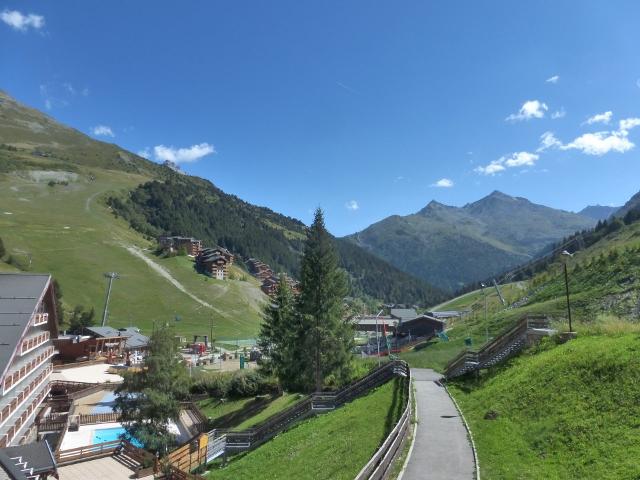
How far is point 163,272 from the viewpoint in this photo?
141 meters

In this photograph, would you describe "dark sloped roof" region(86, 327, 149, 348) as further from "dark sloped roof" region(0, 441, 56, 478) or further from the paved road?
the paved road

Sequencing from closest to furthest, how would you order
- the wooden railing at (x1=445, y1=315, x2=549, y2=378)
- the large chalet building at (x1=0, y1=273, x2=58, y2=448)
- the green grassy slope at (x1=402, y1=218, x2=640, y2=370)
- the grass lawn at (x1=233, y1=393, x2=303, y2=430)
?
1. the large chalet building at (x1=0, y1=273, x2=58, y2=448)
2. the wooden railing at (x1=445, y1=315, x2=549, y2=378)
3. the green grassy slope at (x1=402, y1=218, x2=640, y2=370)
4. the grass lawn at (x1=233, y1=393, x2=303, y2=430)

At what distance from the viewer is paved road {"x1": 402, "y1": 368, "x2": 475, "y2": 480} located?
15070mm

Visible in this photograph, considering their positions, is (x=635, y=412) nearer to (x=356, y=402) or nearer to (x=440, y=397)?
(x=440, y=397)

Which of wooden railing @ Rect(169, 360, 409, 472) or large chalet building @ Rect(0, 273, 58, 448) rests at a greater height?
large chalet building @ Rect(0, 273, 58, 448)

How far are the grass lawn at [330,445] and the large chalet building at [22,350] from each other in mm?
13351

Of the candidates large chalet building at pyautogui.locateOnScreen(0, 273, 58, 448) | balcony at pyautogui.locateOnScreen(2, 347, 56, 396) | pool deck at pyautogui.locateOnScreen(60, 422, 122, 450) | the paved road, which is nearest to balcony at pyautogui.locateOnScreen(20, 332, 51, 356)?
large chalet building at pyautogui.locateOnScreen(0, 273, 58, 448)

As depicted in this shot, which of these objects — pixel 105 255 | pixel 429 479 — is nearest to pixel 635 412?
pixel 429 479

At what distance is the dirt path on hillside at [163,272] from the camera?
419 ft

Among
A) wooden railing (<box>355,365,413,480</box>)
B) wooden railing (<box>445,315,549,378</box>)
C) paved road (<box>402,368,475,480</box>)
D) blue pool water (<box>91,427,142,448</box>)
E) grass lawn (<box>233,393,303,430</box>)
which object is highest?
wooden railing (<box>445,315,549,378</box>)

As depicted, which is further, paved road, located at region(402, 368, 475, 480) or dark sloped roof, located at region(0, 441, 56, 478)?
dark sloped roof, located at region(0, 441, 56, 478)

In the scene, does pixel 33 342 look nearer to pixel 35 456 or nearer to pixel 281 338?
pixel 35 456

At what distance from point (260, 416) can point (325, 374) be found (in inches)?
256

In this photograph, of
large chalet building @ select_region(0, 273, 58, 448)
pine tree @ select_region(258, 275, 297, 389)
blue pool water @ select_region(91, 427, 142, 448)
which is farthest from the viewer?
pine tree @ select_region(258, 275, 297, 389)
